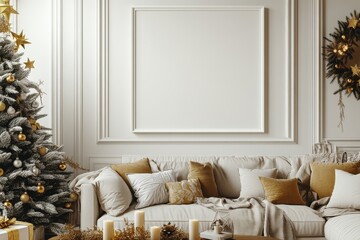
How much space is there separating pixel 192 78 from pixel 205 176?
3.59 feet

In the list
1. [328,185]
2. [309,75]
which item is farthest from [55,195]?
[309,75]

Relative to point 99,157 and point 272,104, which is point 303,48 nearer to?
point 272,104

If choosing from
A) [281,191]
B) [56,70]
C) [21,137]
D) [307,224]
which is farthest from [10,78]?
[307,224]

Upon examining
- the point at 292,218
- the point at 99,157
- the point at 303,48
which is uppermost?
the point at 303,48

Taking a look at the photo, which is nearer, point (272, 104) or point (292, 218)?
point (292, 218)

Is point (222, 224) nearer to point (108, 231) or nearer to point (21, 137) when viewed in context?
point (108, 231)

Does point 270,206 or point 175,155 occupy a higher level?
point 175,155

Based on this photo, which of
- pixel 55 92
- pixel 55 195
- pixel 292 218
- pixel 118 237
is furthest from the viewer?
pixel 55 92

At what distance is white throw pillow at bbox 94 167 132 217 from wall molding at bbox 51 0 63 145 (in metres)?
1.12

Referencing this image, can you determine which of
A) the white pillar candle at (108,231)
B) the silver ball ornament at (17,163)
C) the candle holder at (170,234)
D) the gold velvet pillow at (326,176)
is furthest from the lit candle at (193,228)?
the gold velvet pillow at (326,176)

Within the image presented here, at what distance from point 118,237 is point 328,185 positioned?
2.33 m

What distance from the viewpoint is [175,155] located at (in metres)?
5.34

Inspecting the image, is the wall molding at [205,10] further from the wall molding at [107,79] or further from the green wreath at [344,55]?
the green wreath at [344,55]

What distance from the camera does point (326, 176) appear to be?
4.74m
